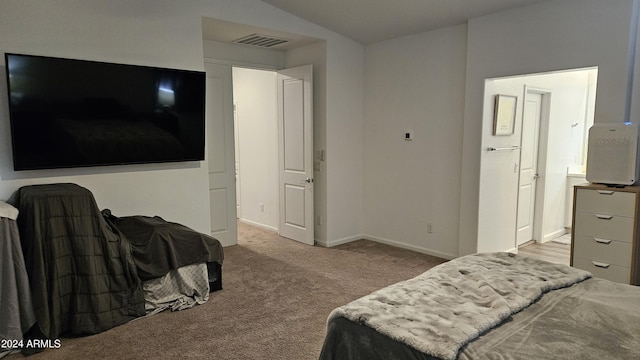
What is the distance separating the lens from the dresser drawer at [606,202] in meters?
3.11

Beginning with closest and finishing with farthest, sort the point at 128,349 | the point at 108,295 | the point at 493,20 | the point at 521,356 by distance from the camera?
the point at 521,356, the point at 128,349, the point at 108,295, the point at 493,20

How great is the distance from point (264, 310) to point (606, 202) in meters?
2.88

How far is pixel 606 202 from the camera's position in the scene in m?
3.22

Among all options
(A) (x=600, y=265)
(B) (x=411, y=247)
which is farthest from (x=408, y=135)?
(A) (x=600, y=265)

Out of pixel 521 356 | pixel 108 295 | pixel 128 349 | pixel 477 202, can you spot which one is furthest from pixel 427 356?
pixel 477 202

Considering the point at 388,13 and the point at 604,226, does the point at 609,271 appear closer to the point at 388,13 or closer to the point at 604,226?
the point at 604,226

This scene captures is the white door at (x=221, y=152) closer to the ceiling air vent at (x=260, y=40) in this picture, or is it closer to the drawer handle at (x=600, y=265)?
the ceiling air vent at (x=260, y=40)

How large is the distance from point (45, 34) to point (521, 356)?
376 centimetres

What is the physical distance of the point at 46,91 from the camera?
10.2 ft

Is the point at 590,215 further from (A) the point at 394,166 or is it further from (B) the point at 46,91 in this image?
(B) the point at 46,91

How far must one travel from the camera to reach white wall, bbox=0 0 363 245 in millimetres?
3070

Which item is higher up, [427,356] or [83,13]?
[83,13]

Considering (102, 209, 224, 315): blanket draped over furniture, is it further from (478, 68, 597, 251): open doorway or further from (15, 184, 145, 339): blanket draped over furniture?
(478, 68, 597, 251): open doorway

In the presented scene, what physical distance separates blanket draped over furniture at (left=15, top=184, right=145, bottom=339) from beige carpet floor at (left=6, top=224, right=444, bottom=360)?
140 mm
